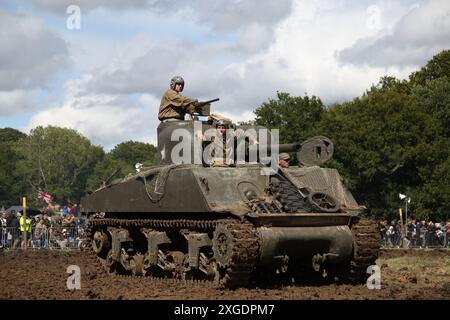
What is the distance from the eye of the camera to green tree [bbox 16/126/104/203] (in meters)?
111

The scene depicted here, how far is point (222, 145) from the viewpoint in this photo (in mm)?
18938

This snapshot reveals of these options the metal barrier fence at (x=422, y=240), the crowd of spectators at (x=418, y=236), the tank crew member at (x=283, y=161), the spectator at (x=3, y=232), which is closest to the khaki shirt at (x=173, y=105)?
the tank crew member at (x=283, y=161)

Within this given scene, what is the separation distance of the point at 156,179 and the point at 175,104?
2240mm

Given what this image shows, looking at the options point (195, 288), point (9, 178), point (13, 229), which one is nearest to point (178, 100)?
point (195, 288)

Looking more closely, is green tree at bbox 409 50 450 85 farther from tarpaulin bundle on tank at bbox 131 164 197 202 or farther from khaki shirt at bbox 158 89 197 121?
A: tarpaulin bundle on tank at bbox 131 164 197 202

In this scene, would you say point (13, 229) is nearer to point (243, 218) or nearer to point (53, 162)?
point (243, 218)

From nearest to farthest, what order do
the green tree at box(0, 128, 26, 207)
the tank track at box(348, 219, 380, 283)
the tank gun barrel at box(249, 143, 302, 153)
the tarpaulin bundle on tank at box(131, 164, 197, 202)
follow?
the tank track at box(348, 219, 380, 283)
the tarpaulin bundle on tank at box(131, 164, 197, 202)
the tank gun barrel at box(249, 143, 302, 153)
the green tree at box(0, 128, 26, 207)

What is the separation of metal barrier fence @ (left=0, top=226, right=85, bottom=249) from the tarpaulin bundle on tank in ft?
60.7

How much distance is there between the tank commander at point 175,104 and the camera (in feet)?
66.2

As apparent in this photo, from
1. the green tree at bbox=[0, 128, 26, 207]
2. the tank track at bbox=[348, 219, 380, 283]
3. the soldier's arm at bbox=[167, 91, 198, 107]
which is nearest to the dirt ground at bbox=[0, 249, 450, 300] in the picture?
the tank track at bbox=[348, 219, 380, 283]

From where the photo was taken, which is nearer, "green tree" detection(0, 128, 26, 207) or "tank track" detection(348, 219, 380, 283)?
"tank track" detection(348, 219, 380, 283)

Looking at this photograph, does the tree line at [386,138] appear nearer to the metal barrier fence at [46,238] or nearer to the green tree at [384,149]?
the green tree at [384,149]

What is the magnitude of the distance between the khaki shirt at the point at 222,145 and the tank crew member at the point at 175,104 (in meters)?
1.27
